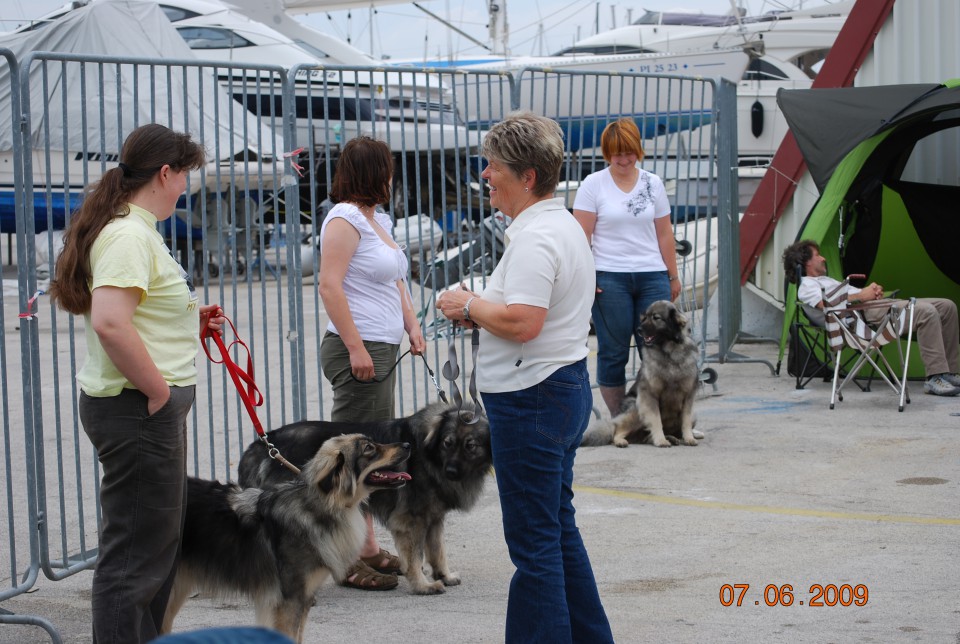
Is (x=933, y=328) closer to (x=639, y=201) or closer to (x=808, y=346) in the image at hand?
(x=808, y=346)

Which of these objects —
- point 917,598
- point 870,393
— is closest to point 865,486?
point 917,598

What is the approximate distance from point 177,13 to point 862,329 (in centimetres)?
1628

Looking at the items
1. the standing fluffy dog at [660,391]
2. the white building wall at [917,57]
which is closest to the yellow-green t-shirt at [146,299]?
the standing fluffy dog at [660,391]

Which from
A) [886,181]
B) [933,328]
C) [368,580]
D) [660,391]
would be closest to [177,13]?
[886,181]

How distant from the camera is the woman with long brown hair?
3.20 meters

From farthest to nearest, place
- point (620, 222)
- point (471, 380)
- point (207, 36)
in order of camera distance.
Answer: point (207, 36) → point (620, 222) → point (471, 380)

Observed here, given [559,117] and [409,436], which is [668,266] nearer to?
[559,117]

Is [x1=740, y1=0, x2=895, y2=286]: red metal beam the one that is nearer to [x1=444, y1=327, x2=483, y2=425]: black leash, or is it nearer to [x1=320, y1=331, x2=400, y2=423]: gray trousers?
[x1=320, y1=331, x2=400, y2=423]: gray trousers

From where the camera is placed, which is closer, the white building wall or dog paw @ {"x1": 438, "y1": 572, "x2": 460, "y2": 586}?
dog paw @ {"x1": 438, "y1": 572, "x2": 460, "y2": 586}

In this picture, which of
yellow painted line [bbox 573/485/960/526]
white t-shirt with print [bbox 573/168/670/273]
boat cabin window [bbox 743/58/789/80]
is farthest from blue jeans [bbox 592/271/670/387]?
boat cabin window [bbox 743/58/789/80]

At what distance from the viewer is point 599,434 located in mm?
7543

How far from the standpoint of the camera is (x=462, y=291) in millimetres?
3383

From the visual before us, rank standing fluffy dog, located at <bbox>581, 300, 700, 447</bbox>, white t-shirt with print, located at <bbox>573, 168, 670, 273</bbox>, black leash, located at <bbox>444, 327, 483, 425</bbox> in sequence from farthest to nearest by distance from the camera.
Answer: standing fluffy dog, located at <bbox>581, 300, 700, 447</bbox>
white t-shirt with print, located at <bbox>573, 168, 670, 273</bbox>
black leash, located at <bbox>444, 327, 483, 425</bbox>

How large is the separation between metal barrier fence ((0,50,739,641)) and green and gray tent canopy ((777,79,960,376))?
3.11ft
